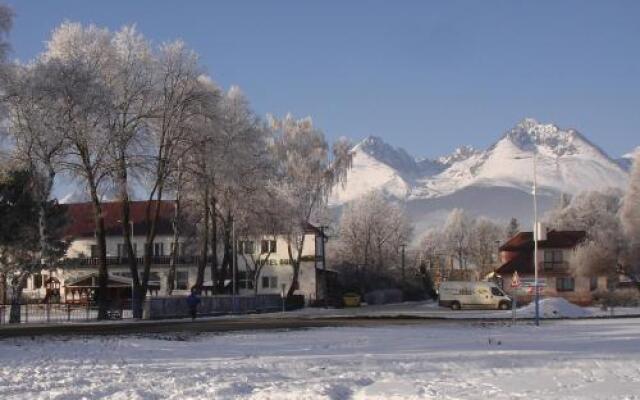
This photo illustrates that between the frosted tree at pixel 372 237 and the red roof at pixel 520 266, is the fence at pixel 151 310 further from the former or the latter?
the frosted tree at pixel 372 237

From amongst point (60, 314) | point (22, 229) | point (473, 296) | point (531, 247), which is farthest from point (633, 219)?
point (22, 229)

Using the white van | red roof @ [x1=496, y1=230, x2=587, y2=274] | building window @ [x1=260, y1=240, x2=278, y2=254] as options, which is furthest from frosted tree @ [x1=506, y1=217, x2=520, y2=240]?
the white van

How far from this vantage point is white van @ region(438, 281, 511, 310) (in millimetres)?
71875

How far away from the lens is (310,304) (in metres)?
84.0

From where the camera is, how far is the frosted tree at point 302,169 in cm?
7412

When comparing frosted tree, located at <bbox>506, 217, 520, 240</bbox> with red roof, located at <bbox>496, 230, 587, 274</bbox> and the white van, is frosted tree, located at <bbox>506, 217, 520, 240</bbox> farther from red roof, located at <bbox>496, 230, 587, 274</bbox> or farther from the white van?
the white van

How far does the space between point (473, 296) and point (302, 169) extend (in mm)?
17767

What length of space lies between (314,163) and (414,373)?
56.3m

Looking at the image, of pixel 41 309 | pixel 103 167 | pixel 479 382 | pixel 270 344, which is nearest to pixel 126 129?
pixel 103 167

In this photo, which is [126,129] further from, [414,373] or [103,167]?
[414,373]

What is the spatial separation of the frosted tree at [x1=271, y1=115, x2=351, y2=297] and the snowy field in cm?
4012

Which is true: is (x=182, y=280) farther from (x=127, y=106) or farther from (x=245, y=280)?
(x=127, y=106)

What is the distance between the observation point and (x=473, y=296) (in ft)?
240

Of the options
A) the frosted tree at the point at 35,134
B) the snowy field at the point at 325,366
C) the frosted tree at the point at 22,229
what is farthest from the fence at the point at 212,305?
the snowy field at the point at 325,366
